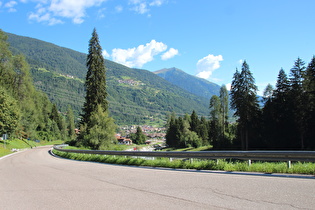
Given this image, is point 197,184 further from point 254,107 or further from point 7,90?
point 7,90

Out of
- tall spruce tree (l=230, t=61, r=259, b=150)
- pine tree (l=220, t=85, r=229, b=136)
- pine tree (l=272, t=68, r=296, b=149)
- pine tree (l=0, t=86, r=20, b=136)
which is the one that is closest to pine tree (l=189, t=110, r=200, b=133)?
pine tree (l=220, t=85, r=229, b=136)

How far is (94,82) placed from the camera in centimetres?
3762

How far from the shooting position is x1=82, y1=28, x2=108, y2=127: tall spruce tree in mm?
37562

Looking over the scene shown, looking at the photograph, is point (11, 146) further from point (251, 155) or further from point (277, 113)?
point (251, 155)

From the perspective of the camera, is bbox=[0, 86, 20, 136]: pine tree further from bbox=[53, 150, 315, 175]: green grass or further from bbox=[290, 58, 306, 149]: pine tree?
bbox=[290, 58, 306, 149]: pine tree

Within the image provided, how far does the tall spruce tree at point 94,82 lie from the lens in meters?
37.6

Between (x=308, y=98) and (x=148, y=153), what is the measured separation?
30.0 metres

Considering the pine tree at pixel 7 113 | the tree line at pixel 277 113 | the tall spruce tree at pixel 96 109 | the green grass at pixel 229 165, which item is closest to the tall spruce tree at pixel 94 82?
the tall spruce tree at pixel 96 109

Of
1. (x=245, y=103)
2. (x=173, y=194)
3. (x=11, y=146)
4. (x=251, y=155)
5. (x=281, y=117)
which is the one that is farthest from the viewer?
(x=11, y=146)

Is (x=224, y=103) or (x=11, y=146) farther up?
(x=224, y=103)

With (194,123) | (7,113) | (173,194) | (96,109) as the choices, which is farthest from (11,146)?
(194,123)

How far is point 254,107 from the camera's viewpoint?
44.0 meters

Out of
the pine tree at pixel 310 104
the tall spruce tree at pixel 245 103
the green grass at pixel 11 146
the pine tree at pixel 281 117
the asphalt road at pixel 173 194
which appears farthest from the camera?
the tall spruce tree at pixel 245 103

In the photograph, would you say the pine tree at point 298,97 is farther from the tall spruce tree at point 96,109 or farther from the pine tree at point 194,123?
the pine tree at point 194,123
